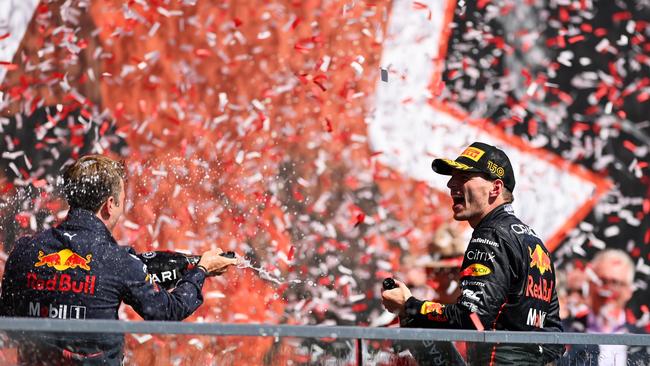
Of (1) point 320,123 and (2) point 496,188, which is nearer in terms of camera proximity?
(2) point 496,188

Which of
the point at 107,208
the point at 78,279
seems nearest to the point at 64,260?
the point at 78,279

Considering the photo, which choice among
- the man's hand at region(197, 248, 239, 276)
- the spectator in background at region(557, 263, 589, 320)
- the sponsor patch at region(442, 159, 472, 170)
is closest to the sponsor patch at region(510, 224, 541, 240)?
the sponsor patch at region(442, 159, 472, 170)

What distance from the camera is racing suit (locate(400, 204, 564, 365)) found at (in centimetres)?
284

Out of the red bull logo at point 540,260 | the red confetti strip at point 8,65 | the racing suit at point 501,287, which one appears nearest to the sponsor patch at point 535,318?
the racing suit at point 501,287

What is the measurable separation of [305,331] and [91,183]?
2.78ft

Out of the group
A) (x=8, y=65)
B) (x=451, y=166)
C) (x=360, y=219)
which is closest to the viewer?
(x=451, y=166)

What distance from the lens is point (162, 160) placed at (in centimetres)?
568

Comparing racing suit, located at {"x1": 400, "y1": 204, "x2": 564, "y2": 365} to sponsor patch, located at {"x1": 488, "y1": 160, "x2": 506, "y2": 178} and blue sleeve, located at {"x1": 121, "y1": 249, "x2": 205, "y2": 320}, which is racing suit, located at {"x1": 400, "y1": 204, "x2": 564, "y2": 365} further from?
blue sleeve, located at {"x1": 121, "y1": 249, "x2": 205, "y2": 320}

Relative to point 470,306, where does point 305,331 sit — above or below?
above

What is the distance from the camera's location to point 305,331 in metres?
2.44

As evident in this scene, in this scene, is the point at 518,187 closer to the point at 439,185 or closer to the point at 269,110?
the point at 439,185

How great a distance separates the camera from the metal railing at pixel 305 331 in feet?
7.31

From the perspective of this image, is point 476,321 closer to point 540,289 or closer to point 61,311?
point 540,289

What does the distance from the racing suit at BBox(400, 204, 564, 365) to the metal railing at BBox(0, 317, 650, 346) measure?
9cm
